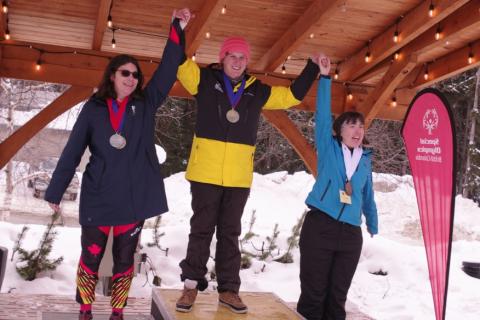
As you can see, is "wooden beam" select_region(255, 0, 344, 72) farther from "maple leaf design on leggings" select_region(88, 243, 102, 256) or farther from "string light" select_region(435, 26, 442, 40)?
"maple leaf design on leggings" select_region(88, 243, 102, 256)

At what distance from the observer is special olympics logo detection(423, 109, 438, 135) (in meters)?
3.60

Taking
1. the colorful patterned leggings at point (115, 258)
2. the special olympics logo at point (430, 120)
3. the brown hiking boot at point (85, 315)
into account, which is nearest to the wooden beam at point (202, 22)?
the special olympics logo at point (430, 120)

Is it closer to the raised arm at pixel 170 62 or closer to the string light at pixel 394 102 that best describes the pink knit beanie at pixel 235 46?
the raised arm at pixel 170 62

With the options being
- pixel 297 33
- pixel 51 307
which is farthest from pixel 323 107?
pixel 297 33

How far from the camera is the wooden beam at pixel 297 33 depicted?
5.10 meters

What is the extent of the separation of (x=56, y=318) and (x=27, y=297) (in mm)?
A: 723

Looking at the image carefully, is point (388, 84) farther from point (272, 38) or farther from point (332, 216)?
point (332, 216)

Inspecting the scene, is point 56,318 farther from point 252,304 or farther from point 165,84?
point 165,84

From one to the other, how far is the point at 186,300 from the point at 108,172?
2.93 ft

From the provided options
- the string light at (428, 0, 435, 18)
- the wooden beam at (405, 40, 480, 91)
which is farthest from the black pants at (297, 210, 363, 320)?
the wooden beam at (405, 40, 480, 91)

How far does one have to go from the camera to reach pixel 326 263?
10.7 ft

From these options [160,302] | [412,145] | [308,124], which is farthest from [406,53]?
[308,124]

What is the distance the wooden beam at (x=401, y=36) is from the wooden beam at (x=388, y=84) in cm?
17

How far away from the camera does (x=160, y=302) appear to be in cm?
324
